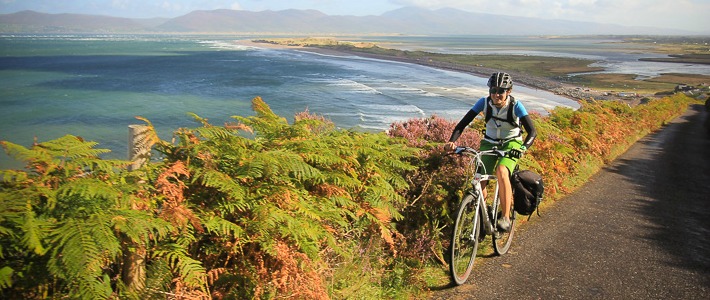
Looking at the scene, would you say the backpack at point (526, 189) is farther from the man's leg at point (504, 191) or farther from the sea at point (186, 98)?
the sea at point (186, 98)

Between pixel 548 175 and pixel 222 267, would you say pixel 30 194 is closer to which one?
pixel 222 267

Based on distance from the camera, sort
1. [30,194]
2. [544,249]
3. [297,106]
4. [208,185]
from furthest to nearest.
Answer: [297,106]
[544,249]
[208,185]
[30,194]

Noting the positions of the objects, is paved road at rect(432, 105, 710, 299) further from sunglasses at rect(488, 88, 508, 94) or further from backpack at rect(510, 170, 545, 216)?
sunglasses at rect(488, 88, 508, 94)

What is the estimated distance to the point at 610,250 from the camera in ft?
23.1

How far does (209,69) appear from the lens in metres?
77.9

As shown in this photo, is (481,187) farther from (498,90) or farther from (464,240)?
(498,90)

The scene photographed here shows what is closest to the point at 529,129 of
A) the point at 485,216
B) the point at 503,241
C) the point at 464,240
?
the point at 485,216

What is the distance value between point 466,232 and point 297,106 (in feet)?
119

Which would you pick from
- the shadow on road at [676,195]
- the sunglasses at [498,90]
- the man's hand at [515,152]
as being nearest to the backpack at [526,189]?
the man's hand at [515,152]

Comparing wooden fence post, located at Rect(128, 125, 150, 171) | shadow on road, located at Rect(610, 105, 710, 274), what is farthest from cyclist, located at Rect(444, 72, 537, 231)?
wooden fence post, located at Rect(128, 125, 150, 171)

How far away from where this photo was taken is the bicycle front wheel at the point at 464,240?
5395 millimetres

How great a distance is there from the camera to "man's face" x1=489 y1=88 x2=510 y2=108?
578cm

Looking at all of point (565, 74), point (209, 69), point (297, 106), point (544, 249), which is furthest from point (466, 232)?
point (565, 74)

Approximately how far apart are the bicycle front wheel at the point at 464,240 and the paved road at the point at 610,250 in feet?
0.52
